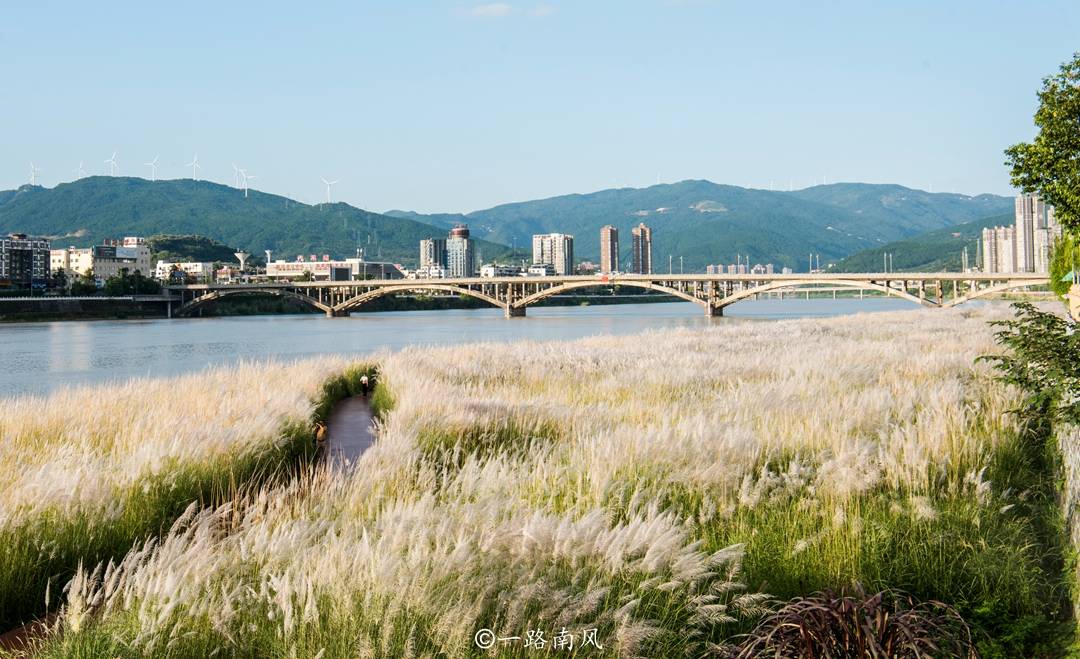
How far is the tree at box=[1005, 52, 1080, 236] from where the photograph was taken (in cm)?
2155

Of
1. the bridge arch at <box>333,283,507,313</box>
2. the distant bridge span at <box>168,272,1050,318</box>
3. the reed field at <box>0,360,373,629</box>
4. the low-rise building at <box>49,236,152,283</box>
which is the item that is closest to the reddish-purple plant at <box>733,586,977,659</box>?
the reed field at <box>0,360,373,629</box>

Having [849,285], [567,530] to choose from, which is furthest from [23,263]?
[567,530]

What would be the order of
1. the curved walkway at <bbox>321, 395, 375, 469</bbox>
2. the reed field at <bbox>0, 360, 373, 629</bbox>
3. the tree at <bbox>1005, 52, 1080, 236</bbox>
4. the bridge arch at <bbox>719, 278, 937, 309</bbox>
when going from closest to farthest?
1. the reed field at <bbox>0, 360, 373, 629</bbox>
2. the curved walkway at <bbox>321, 395, 375, 469</bbox>
3. the tree at <bbox>1005, 52, 1080, 236</bbox>
4. the bridge arch at <bbox>719, 278, 937, 309</bbox>

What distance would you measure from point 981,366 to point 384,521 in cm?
1353

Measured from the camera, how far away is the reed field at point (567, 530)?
3844 mm

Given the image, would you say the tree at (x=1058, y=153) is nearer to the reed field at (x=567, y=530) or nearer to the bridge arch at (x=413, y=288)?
the reed field at (x=567, y=530)

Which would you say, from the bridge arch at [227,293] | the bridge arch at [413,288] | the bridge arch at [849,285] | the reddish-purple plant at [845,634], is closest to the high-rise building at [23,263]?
the bridge arch at [227,293]

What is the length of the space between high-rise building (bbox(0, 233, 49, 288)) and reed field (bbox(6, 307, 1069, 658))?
491 ft

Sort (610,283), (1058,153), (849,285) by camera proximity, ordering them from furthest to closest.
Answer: (610,283) → (849,285) → (1058,153)

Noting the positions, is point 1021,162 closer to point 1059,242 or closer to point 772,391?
point 1059,242

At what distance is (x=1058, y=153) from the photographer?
2188 cm

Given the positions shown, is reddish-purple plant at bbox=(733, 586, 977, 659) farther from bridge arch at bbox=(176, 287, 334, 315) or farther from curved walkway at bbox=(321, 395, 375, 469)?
bridge arch at bbox=(176, 287, 334, 315)

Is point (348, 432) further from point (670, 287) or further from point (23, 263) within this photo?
point (23, 263)

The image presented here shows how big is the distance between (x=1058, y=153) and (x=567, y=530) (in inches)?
863
